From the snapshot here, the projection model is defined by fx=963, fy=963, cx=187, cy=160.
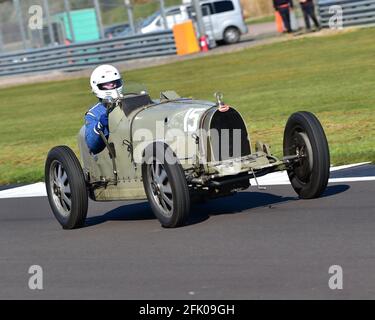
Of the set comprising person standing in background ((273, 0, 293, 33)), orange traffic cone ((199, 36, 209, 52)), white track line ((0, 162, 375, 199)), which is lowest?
white track line ((0, 162, 375, 199))

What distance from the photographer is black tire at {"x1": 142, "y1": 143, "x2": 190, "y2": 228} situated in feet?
27.6

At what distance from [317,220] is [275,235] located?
0.60 metres

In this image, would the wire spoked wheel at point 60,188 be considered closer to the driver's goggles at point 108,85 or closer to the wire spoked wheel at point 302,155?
the driver's goggles at point 108,85

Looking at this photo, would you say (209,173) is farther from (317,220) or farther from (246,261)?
(246,261)

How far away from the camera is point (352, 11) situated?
101 ft

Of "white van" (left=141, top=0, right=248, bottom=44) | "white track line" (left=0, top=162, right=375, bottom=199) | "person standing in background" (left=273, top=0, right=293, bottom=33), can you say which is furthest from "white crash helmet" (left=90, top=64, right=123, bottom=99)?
"white van" (left=141, top=0, right=248, bottom=44)

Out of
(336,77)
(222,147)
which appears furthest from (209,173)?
(336,77)

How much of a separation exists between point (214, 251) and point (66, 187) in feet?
8.76

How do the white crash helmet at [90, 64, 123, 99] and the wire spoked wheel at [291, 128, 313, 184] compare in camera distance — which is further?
the white crash helmet at [90, 64, 123, 99]

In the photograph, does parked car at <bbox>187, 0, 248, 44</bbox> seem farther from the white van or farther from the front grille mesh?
the front grille mesh

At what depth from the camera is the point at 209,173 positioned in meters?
8.85

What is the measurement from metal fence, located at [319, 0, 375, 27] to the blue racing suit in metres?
21.9

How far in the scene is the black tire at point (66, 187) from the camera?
9406mm
